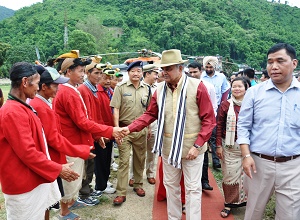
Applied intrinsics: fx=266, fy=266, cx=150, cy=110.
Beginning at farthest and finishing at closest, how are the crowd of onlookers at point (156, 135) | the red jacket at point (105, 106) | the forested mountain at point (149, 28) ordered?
the forested mountain at point (149, 28) < the red jacket at point (105, 106) < the crowd of onlookers at point (156, 135)

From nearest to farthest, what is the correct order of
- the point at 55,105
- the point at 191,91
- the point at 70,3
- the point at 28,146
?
the point at 28,146
the point at 191,91
the point at 55,105
the point at 70,3

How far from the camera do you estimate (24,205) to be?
2.37 metres

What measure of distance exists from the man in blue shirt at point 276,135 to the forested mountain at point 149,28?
4857 centimetres

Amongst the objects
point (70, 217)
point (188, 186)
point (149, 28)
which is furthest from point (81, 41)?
point (188, 186)

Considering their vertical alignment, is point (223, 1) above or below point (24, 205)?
above

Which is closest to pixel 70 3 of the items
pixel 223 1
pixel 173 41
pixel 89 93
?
pixel 173 41

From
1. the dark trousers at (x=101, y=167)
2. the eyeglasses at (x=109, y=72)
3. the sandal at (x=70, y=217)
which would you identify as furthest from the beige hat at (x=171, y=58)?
the sandal at (x=70, y=217)

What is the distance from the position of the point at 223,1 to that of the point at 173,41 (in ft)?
136

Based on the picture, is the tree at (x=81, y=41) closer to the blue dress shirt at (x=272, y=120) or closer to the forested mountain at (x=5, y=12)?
the blue dress shirt at (x=272, y=120)

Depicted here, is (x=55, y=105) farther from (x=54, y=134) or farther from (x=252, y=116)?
(x=252, y=116)

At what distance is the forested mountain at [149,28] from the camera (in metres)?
62.2

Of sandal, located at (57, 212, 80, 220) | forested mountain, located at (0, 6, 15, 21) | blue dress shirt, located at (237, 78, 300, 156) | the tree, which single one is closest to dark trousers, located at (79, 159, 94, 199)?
sandal, located at (57, 212, 80, 220)

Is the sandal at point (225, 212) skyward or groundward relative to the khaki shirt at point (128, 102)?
groundward

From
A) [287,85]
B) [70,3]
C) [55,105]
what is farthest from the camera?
[70,3]
